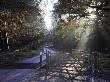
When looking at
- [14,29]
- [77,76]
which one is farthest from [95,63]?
[14,29]

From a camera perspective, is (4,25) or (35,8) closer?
(35,8)

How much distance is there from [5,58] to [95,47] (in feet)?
31.8

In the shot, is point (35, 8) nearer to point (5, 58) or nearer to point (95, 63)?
point (5, 58)

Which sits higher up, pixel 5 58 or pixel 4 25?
pixel 4 25

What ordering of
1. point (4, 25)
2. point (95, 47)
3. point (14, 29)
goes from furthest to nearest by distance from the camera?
point (14, 29)
point (4, 25)
point (95, 47)

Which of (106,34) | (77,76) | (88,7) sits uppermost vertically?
(88,7)

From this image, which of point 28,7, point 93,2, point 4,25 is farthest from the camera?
point 4,25

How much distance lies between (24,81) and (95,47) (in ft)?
61.6

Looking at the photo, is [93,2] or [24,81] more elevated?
[93,2]

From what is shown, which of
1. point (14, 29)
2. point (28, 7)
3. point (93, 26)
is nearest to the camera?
point (28, 7)

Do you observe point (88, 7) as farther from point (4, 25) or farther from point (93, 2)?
point (4, 25)

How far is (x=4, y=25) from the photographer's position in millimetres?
40625

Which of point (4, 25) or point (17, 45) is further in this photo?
point (17, 45)

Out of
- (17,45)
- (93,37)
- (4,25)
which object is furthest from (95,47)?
(17,45)
